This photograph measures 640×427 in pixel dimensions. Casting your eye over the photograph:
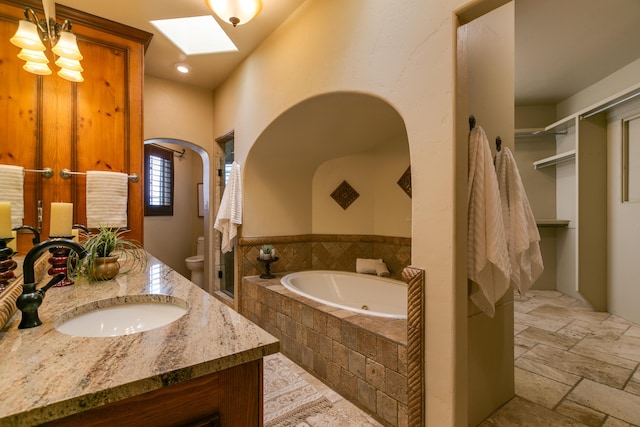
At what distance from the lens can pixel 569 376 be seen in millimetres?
2104

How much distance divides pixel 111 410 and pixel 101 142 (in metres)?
2.33

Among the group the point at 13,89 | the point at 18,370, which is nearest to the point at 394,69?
the point at 18,370

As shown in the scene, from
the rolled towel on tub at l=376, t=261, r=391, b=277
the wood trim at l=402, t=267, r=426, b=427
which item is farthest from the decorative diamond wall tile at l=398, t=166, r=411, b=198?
the wood trim at l=402, t=267, r=426, b=427

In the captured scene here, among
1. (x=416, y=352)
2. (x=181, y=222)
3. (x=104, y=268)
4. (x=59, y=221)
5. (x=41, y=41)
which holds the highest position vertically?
(x=41, y=41)

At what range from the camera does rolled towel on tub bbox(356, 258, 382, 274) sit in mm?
3271

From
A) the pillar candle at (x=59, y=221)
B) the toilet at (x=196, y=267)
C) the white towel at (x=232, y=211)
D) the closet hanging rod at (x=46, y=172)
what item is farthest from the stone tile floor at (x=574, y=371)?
the toilet at (x=196, y=267)

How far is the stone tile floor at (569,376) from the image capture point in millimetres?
1678

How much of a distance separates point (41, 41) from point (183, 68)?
1.63 metres

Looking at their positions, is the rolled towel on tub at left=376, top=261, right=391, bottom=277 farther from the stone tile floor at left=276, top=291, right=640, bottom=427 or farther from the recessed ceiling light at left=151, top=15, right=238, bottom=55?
the recessed ceiling light at left=151, top=15, right=238, bottom=55

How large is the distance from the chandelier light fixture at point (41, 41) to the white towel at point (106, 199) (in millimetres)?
700

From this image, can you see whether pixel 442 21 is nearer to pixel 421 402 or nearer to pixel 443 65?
pixel 443 65

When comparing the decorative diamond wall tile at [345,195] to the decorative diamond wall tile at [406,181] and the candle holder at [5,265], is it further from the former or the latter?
the candle holder at [5,265]

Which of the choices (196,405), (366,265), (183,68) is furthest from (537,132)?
(196,405)

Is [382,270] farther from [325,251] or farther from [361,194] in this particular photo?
[361,194]
